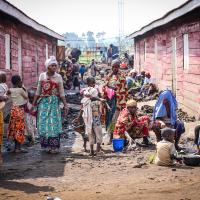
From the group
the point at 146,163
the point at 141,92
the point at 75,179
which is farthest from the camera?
the point at 141,92

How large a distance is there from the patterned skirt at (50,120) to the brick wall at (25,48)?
5.17m

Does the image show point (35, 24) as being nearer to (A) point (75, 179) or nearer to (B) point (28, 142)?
(B) point (28, 142)

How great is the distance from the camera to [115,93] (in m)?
9.52

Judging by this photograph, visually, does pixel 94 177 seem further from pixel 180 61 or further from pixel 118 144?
pixel 180 61

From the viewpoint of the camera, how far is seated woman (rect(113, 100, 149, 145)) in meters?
8.86

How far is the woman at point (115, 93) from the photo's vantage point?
31.2 feet

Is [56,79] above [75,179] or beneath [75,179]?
above

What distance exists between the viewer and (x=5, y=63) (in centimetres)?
1404

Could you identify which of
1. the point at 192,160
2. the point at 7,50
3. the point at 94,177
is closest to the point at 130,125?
the point at 192,160

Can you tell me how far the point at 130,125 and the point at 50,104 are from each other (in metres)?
1.71

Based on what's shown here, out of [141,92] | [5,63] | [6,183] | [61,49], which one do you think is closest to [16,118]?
[6,183]

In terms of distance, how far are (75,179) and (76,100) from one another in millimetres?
12233

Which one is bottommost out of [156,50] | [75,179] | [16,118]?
[75,179]

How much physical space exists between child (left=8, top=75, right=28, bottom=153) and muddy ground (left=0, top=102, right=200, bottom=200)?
34 cm
